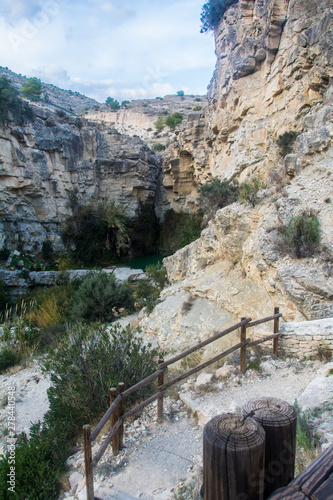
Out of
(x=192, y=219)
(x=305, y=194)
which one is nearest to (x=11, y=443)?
(x=305, y=194)

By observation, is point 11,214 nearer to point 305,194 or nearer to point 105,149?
point 105,149

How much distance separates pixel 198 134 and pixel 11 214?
13229 mm

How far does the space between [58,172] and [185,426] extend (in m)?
21.1

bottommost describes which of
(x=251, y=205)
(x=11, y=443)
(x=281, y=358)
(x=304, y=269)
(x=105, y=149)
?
(x=11, y=443)

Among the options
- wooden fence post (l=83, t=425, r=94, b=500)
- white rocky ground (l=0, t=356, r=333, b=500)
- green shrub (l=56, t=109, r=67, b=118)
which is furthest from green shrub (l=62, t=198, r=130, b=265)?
wooden fence post (l=83, t=425, r=94, b=500)

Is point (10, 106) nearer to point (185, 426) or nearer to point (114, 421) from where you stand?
point (114, 421)

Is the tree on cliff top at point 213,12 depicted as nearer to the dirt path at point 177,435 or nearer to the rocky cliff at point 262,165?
the rocky cliff at point 262,165

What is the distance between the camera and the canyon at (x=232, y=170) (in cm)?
620

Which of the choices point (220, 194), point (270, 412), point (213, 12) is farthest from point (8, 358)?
point (213, 12)

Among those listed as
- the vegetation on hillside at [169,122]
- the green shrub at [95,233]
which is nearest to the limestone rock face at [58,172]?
the green shrub at [95,233]

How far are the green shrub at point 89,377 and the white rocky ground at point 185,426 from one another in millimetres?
483

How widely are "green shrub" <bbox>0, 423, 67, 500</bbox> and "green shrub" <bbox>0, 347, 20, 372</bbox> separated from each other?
4.69 metres

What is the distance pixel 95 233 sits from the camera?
22531 millimetres

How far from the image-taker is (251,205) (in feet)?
25.7
